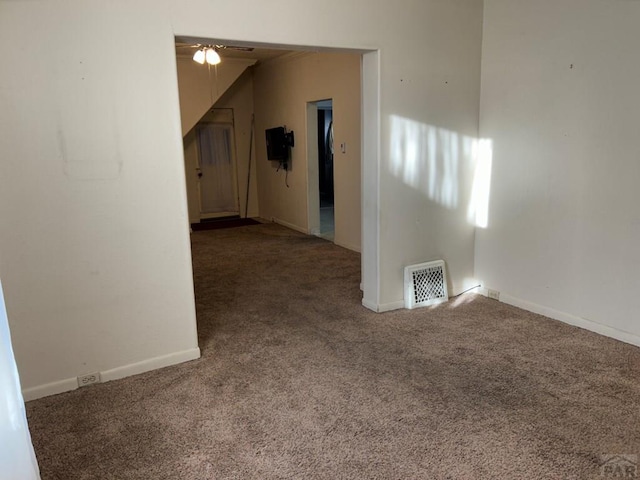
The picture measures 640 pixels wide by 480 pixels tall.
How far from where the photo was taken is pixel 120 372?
2.80 m

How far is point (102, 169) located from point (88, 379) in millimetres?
1229

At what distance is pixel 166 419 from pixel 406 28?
3061 millimetres

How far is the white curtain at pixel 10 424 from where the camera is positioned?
4.19 ft

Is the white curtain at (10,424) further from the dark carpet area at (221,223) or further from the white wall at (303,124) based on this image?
the dark carpet area at (221,223)

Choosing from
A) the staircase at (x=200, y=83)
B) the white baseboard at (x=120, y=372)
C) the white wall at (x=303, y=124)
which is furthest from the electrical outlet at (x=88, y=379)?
the staircase at (x=200, y=83)

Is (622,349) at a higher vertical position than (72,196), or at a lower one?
lower

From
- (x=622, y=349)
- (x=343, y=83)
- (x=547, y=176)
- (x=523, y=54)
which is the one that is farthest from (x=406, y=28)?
(x=622, y=349)

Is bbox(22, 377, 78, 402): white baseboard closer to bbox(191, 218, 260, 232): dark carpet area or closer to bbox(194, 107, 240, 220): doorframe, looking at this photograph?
bbox(191, 218, 260, 232): dark carpet area

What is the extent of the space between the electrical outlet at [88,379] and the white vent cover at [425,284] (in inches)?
91.1

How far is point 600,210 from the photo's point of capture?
10.3ft

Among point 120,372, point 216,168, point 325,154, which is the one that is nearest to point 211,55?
point 216,168

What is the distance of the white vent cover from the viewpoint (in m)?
3.79

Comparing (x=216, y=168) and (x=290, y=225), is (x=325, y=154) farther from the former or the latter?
(x=290, y=225)

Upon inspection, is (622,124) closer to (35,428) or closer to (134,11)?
(134,11)
